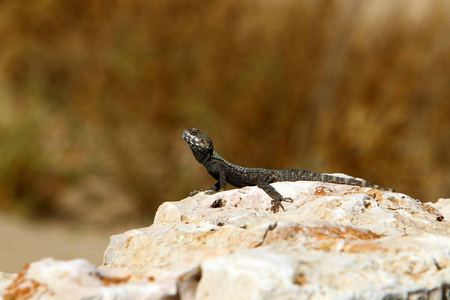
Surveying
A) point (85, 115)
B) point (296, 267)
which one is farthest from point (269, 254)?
point (85, 115)

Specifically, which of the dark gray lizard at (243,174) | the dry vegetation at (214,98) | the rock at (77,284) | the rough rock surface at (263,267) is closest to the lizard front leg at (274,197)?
the dark gray lizard at (243,174)

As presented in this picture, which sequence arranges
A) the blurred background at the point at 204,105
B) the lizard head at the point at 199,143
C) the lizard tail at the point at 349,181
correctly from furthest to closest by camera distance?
the blurred background at the point at 204,105
the lizard head at the point at 199,143
the lizard tail at the point at 349,181

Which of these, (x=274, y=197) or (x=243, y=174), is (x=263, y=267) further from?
(x=243, y=174)

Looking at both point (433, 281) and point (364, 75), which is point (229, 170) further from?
point (364, 75)

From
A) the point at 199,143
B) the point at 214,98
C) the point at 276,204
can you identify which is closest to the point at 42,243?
the point at 214,98

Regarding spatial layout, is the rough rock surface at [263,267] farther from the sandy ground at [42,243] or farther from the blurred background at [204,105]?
the blurred background at [204,105]

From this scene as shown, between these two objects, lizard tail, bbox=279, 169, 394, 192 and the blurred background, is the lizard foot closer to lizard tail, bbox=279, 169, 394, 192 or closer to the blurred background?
lizard tail, bbox=279, 169, 394, 192
